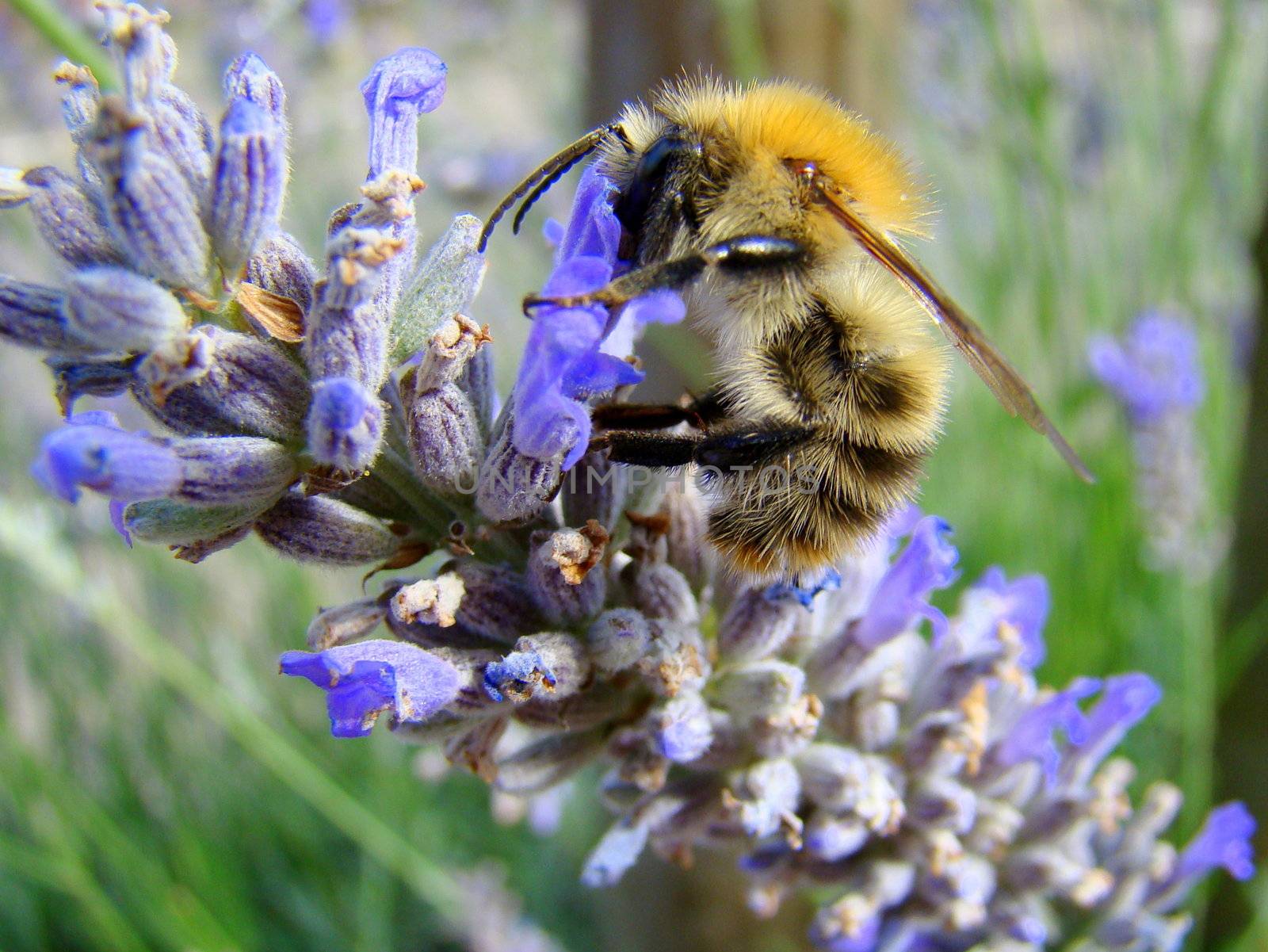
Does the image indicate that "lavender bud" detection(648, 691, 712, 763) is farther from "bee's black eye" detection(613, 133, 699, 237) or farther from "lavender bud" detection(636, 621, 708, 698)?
"bee's black eye" detection(613, 133, 699, 237)

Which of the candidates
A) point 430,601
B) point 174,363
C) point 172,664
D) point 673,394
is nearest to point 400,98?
point 174,363

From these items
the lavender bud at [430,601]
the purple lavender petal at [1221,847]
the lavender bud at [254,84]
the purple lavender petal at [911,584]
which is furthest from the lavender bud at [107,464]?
the purple lavender petal at [1221,847]

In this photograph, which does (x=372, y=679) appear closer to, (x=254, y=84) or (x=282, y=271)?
(x=282, y=271)

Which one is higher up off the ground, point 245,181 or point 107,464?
point 245,181

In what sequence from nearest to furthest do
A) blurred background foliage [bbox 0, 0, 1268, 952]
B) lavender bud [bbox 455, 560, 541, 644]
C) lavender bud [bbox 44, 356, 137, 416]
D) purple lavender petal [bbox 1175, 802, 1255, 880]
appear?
lavender bud [bbox 44, 356, 137, 416] → lavender bud [bbox 455, 560, 541, 644] → purple lavender petal [bbox 1175, 802, 1255, 880] → blurred background foliage [bbox 0, 0, 1268, 952]

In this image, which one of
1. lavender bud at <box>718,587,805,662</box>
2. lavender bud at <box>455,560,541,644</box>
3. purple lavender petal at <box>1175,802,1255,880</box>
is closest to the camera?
lavender bud at <box>455,560,541,644</box>

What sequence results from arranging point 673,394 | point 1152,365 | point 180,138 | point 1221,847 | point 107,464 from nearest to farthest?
point 107,464
point 180,138
point 1221,847
point 1152,365
point 673,394

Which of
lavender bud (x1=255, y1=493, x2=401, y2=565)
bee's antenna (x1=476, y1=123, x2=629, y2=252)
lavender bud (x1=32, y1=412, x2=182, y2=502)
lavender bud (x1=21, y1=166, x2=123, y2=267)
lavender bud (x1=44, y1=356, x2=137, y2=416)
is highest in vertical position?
bee's antenna (x1=476, y1=123, x2=629, y2=252)

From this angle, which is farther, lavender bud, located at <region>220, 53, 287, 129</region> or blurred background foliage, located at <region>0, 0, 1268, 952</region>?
blurred background foliage, located at <region>0, 0, 1268, 952</region>

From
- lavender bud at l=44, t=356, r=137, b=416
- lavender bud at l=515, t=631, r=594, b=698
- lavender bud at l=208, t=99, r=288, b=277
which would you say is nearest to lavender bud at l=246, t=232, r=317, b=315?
lavender bud at l=208, t=99, r=288, b=277
